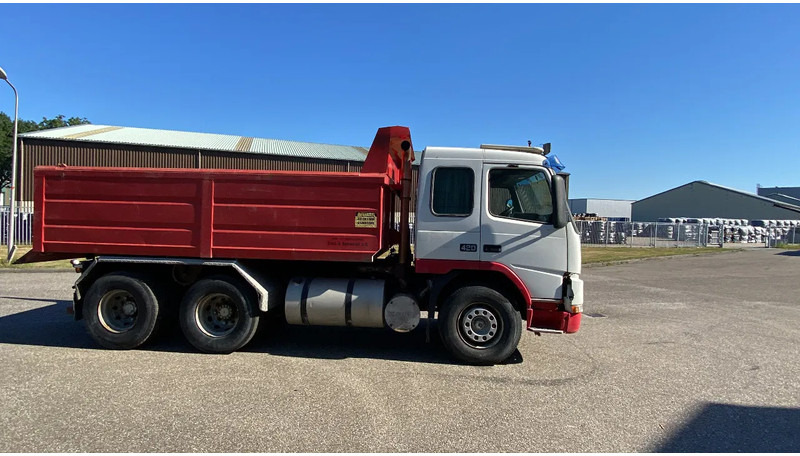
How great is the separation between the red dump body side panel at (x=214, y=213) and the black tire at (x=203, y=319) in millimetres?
→ 424

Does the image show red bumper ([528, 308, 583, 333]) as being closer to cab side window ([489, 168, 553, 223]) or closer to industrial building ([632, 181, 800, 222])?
cab side window ([489, 168, 553, 223])

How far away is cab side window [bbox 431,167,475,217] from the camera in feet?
18.0

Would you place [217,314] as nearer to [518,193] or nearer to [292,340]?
[292,340]

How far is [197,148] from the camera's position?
94.1 feet

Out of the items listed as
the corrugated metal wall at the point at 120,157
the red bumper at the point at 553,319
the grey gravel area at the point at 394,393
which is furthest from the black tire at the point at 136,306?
the corrugated metal wall at the point at 120,157

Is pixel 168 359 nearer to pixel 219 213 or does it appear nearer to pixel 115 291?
pixel 115 291

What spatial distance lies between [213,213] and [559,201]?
418 centimetres

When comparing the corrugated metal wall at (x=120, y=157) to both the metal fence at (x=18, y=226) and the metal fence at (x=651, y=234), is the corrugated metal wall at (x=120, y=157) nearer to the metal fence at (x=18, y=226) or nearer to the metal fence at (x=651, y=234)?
the metal fence at (x=18, y=226)

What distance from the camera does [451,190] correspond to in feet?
18.1

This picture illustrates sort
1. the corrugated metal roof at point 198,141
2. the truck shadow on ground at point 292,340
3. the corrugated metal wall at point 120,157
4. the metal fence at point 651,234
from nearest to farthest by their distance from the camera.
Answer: the truck shadow on ground at point 292,340 → the corrugated metal wall at point 120,157 → the corrugated metal roof at point 198,141 → the metal fence at point 651,234

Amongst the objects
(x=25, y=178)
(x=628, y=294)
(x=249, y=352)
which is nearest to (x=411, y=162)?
(x=249, y=352)

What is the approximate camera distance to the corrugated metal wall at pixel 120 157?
27359 mm

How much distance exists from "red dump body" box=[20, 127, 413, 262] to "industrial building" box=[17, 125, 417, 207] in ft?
79.5

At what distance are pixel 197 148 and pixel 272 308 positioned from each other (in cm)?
2619
